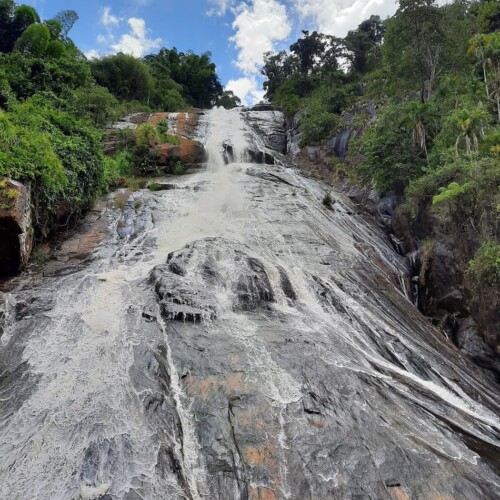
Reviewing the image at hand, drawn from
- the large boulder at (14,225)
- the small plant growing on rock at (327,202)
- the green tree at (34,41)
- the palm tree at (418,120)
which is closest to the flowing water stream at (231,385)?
the large boulder at (14,225)

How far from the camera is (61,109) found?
2098 cm

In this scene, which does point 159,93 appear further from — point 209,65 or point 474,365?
point 474,365

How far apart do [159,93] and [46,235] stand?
3192 centimetres

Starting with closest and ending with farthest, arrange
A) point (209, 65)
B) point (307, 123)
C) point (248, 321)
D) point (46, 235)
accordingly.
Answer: point (248, 321) → point (46, 235) → point (307, 123) → point (209, 65)

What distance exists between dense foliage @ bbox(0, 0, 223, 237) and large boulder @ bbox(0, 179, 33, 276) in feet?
1.79

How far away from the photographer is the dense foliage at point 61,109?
12227mm

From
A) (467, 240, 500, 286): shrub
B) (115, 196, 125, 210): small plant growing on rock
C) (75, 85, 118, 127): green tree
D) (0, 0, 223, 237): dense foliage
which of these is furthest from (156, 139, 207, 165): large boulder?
(467, 240, 500, 286): shrub

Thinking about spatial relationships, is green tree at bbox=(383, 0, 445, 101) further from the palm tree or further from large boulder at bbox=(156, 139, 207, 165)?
large boulder at bbox=(156, 139, 207, 165)

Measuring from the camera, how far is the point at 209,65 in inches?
2056

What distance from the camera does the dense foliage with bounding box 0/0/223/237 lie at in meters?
12.2

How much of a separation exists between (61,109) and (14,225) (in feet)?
42.2

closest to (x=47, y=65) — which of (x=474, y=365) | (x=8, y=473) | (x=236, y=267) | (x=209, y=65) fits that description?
(x=236, y=267)

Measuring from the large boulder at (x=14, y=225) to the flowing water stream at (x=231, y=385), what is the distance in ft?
3.12

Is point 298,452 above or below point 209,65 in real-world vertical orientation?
below
